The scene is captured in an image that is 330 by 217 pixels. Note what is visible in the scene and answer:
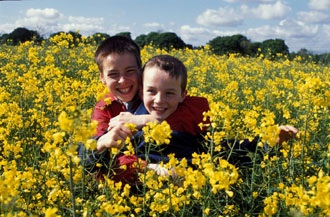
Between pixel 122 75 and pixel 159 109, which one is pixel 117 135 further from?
pixel 122 75

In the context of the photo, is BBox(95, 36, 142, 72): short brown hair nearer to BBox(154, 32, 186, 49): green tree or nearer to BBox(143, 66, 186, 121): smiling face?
BBox(143, 66, 186, 121): smiling face

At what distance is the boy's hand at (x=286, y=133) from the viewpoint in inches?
86.3

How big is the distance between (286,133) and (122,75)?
4.37 feet

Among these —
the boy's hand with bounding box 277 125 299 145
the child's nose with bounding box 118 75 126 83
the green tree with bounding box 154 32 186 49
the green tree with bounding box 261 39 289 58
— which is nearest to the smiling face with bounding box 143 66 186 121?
the child's nose with bounding box 118 75 126 83

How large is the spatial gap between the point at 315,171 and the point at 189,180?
1.12 meters

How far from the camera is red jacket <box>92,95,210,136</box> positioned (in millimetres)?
2525

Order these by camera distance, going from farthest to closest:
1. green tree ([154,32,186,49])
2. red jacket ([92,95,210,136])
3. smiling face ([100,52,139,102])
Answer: green tree ([154,32,186,49]) < smiling face ([100,52,139,102]) < red jacket ([92,95,210,136])

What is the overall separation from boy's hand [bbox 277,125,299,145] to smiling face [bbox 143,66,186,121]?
777 mm

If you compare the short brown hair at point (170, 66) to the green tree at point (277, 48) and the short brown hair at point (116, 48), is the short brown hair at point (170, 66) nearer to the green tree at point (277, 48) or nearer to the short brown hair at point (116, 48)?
the short brown hair at point (116, 48)

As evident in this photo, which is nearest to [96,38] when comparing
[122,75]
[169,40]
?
[122,75]

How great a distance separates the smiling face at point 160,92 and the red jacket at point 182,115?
80 millimetres

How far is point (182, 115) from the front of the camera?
2.55 m

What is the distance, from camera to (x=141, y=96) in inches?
107

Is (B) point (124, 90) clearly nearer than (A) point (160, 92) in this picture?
No
